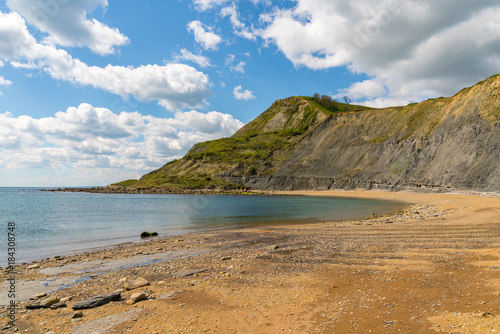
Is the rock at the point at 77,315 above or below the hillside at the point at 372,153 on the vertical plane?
below

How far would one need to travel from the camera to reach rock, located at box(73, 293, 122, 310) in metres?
9.35

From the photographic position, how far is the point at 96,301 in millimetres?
9578

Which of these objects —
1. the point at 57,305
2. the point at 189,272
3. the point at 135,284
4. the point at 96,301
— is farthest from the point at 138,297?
the point at 189,272

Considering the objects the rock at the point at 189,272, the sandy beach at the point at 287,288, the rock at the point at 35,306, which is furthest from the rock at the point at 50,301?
the rock at the point at 189,272

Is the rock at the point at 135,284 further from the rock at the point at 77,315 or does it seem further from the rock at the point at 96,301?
the rock at the point at 77,315

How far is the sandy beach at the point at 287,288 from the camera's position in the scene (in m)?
7.52

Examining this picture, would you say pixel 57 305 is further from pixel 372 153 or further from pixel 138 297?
pixel 372 153

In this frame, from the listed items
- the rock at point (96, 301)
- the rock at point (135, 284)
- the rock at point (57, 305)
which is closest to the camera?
the rock at point (96, 301)

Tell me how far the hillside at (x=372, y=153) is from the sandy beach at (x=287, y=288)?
185 feet

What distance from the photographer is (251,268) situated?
13.3 metres

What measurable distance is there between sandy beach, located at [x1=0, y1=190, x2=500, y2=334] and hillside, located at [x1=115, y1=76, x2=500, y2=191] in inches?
2217

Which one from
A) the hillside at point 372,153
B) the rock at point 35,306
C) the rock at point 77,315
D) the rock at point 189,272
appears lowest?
the rock at point 189,272

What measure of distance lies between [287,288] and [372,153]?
98.7m

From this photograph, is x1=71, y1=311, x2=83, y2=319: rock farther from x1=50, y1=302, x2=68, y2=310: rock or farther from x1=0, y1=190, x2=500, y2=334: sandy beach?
x1=50, y1=302, x2=68, y2=310: rock
